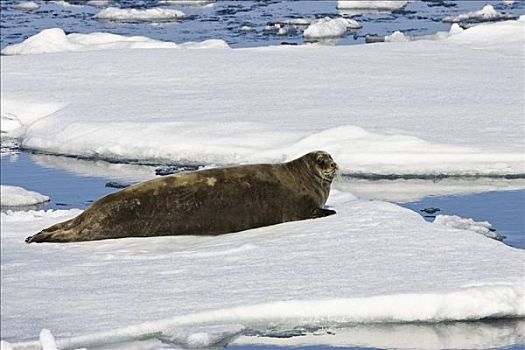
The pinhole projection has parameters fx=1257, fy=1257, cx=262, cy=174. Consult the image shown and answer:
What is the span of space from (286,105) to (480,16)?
833cm

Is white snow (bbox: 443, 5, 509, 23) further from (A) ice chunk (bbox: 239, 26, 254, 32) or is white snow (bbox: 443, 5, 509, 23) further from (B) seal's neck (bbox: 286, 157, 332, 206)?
(B) seal's neck (bbox: 286, 157, 332, 206)

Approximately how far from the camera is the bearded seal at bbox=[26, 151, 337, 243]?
5027 millimetres

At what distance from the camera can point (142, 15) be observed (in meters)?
17.8

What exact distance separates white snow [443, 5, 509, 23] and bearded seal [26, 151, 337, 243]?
431 inches

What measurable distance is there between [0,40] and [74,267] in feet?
36.2

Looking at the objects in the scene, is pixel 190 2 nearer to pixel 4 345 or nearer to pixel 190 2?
pixel 190 2

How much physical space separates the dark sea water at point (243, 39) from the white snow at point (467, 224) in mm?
70

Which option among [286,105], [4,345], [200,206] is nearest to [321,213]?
[200,206]

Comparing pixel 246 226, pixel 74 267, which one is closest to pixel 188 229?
pixel 246 226

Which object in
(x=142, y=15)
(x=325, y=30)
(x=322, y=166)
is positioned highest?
(x=322, y=166)

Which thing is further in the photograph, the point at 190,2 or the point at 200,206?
the point at 190,2

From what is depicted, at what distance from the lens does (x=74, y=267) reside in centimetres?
435

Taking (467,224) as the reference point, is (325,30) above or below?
below

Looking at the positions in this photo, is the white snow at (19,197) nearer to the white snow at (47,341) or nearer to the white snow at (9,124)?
the white snow at (9,124)
